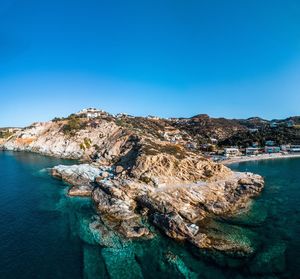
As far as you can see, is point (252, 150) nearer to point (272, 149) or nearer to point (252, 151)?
point (252, 151)

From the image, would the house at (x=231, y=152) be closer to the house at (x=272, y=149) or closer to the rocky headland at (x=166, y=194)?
the house at (x=272, y=149)

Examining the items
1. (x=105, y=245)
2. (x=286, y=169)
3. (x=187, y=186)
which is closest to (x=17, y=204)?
(x=105, y=245)

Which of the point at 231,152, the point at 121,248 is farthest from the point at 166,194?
the point at 231,152

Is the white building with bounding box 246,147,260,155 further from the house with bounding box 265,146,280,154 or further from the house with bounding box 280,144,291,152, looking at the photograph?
the house with bounding box 280,144,291,152

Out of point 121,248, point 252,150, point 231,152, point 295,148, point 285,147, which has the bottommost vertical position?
point 121,248

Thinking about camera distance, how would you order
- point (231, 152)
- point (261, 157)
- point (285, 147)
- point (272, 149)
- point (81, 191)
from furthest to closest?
point (285, 147) < point (272, 149) < point (231, 152) < point (261, 157) < point (81, 191)

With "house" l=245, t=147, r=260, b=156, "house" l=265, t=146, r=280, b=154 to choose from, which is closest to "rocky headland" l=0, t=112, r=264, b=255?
"house" l=245, t=147, r=260, b=156

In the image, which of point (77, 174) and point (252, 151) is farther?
point (252, 151)

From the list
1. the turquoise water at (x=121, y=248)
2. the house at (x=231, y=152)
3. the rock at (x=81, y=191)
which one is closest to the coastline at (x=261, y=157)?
the house at (x=231, y=152)
